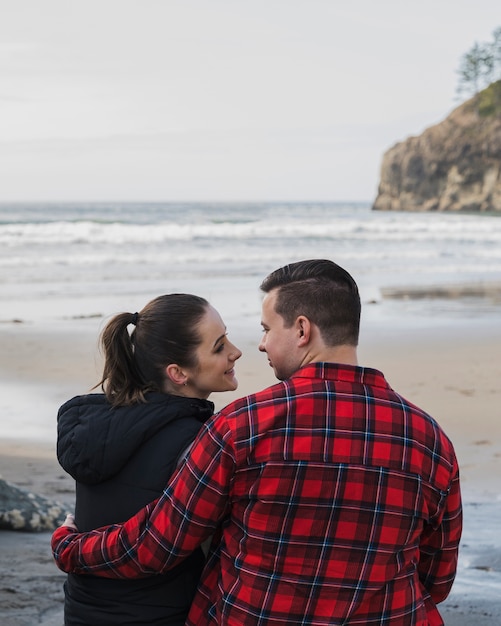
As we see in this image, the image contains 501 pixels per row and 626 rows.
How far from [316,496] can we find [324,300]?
1.43ft

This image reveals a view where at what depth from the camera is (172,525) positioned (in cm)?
214

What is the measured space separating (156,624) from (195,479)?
1.58 feet

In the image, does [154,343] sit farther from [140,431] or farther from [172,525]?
[172,525]

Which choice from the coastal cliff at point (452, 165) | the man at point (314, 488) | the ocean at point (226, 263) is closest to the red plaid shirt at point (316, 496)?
the man at point (314, 488)

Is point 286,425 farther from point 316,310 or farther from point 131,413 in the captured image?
point 131,413

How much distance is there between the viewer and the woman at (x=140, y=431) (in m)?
2.30

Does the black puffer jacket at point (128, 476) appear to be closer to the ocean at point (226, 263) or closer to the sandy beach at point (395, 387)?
the sandy beach at point (395, 387)

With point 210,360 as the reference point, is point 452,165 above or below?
above

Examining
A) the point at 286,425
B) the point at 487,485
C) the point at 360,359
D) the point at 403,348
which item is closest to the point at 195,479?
the point at 286,425

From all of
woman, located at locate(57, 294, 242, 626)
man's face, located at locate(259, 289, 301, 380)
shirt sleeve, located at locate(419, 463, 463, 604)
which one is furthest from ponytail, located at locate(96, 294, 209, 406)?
shirt sleeve, located at locate(419, 463, 463, 604)

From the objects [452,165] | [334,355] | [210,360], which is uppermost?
[452,165]

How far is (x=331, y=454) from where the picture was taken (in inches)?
79.5

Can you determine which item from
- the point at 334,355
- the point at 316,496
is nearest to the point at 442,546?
the point at 316,496

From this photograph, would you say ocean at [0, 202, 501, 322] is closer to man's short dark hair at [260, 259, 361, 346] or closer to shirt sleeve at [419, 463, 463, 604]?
shirt sleeve at [419, 463, 463, 604]
